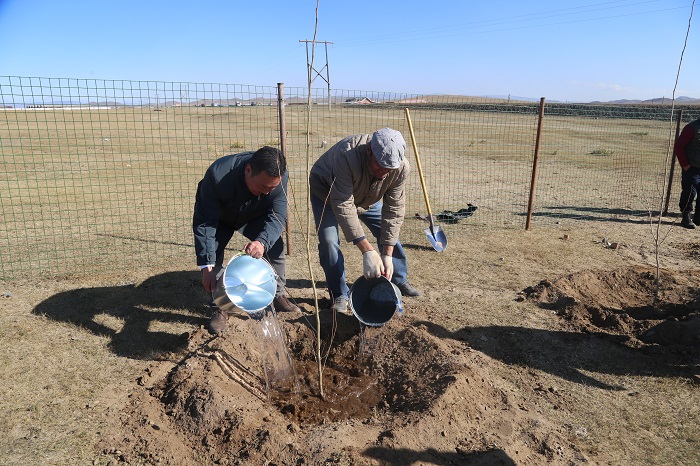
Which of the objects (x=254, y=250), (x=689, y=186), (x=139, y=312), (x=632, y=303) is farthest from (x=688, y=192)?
(x=139, y=312)

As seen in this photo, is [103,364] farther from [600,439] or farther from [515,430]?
[600,439]

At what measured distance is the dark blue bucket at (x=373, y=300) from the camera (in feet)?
11.9

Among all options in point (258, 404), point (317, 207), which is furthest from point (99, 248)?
point (258, 404)

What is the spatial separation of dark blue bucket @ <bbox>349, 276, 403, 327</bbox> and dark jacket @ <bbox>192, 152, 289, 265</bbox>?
747 millimetres

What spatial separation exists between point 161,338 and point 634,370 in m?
3.59

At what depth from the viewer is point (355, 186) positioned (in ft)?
12.5

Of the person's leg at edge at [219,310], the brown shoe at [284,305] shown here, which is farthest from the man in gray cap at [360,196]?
the person's leg at edge at [219,310]

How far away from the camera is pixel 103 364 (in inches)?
141

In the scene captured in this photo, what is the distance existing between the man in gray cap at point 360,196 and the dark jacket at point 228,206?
0.35 meters

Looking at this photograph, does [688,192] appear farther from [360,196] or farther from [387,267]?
[387,267]

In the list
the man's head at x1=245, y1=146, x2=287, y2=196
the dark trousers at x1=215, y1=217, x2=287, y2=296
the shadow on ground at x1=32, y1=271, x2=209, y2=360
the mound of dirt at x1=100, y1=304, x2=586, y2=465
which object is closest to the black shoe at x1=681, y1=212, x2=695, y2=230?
the mound of dirt at x1=100, y1=304, x2=586, y2=465

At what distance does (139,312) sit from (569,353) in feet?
11.7

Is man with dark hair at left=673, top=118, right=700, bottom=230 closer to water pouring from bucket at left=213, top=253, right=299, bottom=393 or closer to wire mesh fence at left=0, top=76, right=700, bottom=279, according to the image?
wire mesh fence at left=0, top=76, right=700, bottom=279

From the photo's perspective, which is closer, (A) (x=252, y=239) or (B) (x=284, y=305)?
(A) (x=252, y=239)
